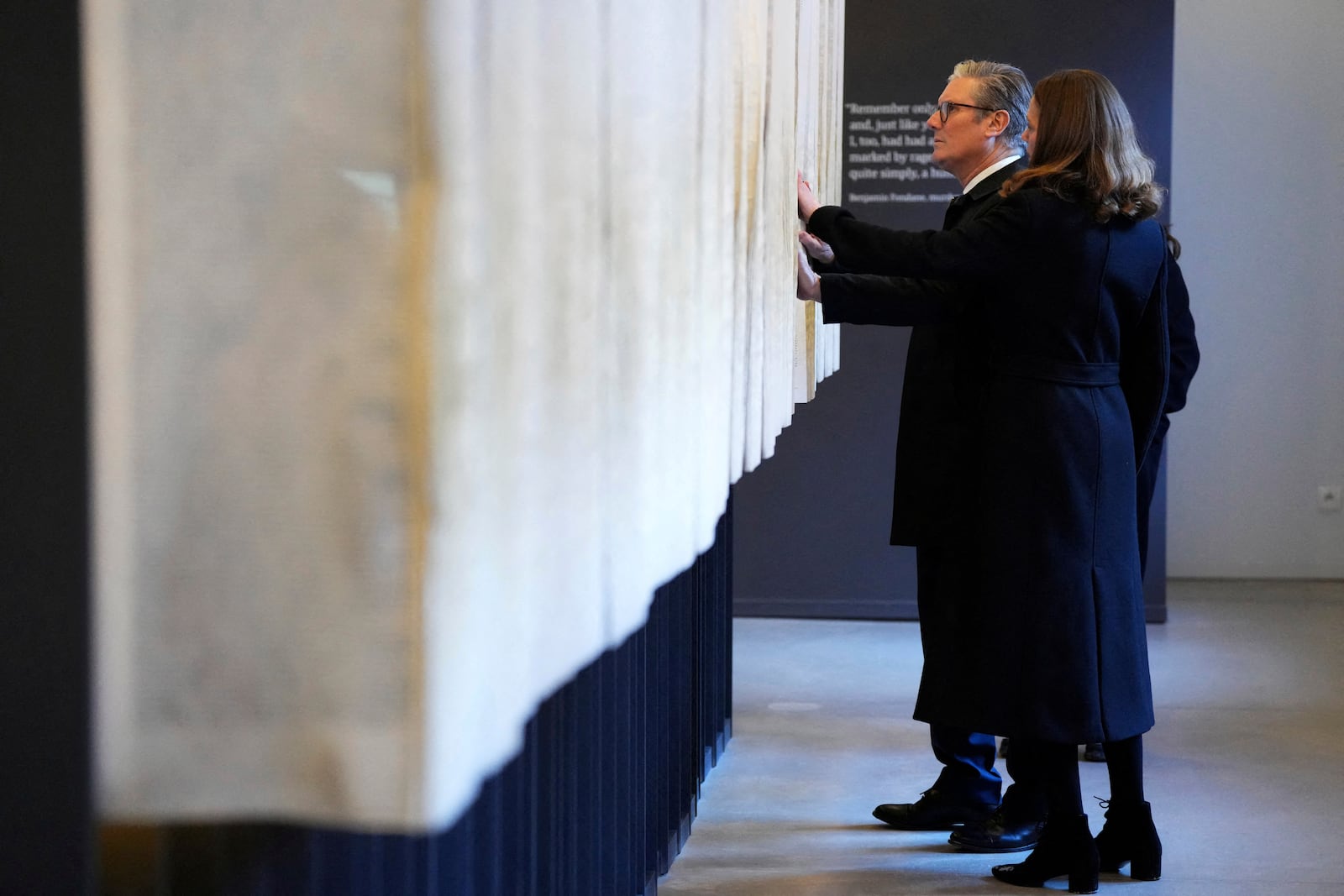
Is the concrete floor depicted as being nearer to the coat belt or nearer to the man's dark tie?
the coat belt

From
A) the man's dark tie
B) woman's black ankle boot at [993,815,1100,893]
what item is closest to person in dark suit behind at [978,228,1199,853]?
the man's dark tie

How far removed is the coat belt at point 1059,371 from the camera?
9.15 feet

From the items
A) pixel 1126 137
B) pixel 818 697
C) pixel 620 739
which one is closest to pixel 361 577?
pixel 620 739

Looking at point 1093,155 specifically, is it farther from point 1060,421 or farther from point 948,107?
point 948,107

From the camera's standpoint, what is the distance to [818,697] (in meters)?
4.77

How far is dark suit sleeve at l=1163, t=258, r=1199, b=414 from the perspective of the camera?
12.5 feet

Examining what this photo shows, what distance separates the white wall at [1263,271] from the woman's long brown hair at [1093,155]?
485 cm

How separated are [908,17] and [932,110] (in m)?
0.42

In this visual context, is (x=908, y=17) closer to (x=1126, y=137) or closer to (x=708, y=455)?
(x=1126, y=137)

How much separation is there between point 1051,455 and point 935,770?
1.40m

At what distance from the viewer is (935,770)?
12.6 feet

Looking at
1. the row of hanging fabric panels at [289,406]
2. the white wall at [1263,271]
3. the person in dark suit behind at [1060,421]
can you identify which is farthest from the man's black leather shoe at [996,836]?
the white wall at [1263,271]

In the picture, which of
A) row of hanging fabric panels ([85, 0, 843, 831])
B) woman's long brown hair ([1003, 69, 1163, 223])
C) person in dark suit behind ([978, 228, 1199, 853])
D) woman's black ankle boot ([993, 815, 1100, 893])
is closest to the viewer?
row of hanging fabric panels ([85, 0, 843, 831])

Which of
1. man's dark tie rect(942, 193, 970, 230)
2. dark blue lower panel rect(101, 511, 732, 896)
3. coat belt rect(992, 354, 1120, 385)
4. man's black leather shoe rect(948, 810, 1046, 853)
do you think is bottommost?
man's black leather shoe rect(948, 810, 1046, 853)
